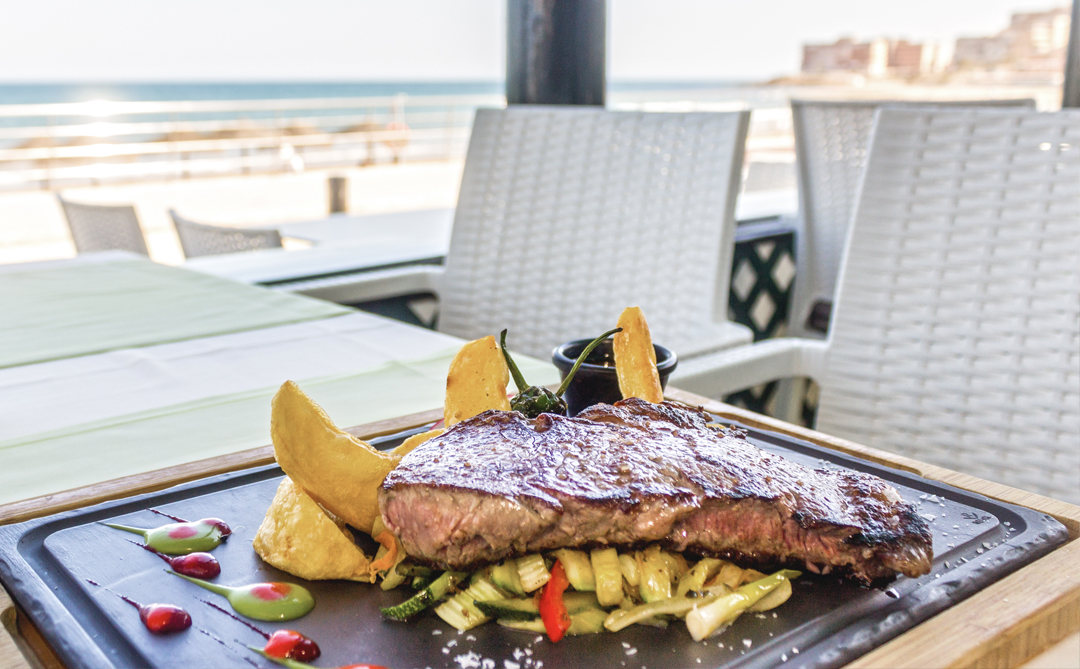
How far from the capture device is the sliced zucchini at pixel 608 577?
60 centimetres

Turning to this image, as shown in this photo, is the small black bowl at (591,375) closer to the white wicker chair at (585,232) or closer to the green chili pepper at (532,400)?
the green chili pepper at (532,400)

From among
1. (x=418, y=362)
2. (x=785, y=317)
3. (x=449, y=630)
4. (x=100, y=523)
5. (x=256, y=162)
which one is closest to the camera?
(x=449, y=630)

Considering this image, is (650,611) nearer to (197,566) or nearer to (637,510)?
(637,510)

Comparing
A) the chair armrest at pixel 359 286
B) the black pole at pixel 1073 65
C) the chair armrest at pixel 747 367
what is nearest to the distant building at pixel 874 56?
the black pole at pixel 1073 65

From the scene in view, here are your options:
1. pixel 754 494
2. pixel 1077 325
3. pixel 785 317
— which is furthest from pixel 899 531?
pixel 785 317

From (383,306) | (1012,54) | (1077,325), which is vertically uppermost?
(1012,54)

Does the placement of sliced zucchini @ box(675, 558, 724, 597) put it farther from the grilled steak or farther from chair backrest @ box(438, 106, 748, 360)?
chair backrest @ box(438, 106, 748, 360)

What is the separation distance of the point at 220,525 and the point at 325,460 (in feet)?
0.50

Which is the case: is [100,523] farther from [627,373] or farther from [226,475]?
[627,373]

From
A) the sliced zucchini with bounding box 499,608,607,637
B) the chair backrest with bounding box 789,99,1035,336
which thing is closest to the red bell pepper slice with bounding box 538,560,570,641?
the sliced zucchini with bounding box 499,608,607,637

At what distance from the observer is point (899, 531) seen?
0.62m

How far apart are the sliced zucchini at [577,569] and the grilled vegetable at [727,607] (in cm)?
7

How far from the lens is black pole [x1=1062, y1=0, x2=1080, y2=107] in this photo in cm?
273

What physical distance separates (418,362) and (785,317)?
2.24 m
